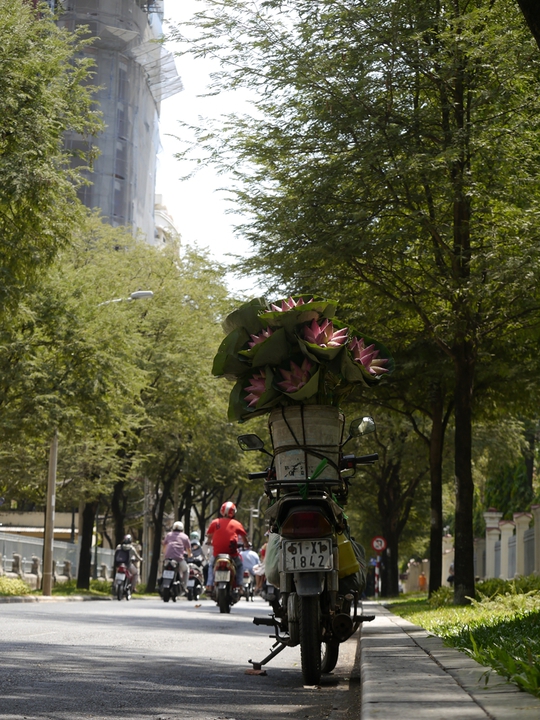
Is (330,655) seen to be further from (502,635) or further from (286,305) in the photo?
(286,305)

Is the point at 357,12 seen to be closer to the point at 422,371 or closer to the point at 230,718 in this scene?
the point at 422,371

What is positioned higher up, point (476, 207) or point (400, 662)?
point (476, 207)

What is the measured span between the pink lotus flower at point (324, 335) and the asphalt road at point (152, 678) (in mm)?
2445

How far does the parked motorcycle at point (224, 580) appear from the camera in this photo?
19.9 m

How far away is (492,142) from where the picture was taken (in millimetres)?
15445

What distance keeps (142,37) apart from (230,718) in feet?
267

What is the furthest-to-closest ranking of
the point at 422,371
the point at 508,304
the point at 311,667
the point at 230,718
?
the point at 422,371 < the point at 508,304 < the point at 311,667 < the point at 230,718

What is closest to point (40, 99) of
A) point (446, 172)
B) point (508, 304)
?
point (446, 172)

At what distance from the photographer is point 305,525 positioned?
7527 mm

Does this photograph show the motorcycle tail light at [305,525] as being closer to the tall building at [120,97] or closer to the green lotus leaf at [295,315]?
the green lotus leaf at [295,315]

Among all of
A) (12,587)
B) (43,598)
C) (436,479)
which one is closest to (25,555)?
(12,587)

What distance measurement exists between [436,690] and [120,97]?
257 ft

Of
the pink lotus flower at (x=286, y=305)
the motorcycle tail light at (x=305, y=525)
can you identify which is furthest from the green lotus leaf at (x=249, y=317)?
the motorcycle tail light at (x=305, y=525)

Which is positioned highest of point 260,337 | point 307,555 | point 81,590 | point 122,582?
point 260,337
